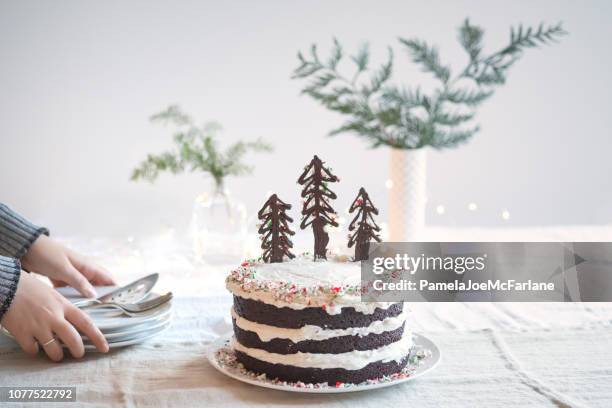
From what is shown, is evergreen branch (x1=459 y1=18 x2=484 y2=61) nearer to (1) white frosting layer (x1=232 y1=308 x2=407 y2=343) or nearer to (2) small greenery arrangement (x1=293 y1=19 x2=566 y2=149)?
(2) small greenery arrangement (x1=293 y1=19 x2=566 y2=149)

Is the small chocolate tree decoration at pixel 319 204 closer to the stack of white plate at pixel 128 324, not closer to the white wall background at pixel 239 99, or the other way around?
the stack of white plate at pixel 128 324

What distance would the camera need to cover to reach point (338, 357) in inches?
Result: 59.7

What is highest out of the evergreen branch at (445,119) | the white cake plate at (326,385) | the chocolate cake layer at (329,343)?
the evergreen branch at (445,119)

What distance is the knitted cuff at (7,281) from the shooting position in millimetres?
1597

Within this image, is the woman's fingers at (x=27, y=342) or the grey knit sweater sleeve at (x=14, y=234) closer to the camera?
the woman's fingers at (x=27, y=342)

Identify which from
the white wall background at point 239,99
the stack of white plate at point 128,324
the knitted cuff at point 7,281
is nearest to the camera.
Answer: the knitted cuff at point 7,281

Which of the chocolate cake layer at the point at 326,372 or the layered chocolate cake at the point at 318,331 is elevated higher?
the layered chocolate cake at the point at 318,331

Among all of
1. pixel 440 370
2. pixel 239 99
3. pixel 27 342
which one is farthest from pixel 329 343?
pixel 239 99

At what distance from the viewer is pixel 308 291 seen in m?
1.53

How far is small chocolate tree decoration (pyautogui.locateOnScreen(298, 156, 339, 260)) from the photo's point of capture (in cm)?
176

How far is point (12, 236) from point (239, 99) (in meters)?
2.58

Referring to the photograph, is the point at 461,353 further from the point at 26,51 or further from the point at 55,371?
the point at 26,51

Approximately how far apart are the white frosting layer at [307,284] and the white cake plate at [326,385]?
136mm

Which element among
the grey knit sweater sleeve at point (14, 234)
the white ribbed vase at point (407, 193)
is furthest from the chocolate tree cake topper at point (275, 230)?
the white ribbed vase at point (407, 193)
